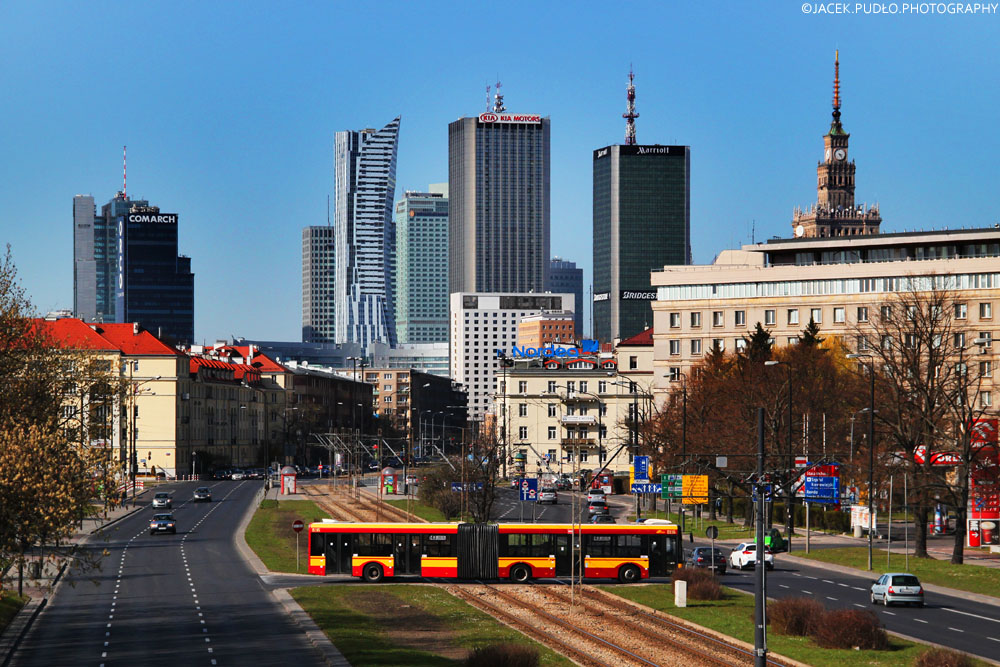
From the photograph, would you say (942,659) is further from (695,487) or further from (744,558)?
(695,487)

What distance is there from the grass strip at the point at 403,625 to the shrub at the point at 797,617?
9394 mm

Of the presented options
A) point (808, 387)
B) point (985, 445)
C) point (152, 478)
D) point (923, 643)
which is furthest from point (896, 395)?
point (152, 478)

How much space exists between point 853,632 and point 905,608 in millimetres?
13902

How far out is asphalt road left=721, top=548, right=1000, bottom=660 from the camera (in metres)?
47.5

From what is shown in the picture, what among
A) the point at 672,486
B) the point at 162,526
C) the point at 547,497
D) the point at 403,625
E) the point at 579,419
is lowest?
the point at 547,497

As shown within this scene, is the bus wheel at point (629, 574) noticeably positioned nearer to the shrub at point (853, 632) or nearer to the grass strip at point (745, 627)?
the grass strip at point (745, 627)

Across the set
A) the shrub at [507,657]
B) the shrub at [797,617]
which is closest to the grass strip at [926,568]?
the shrub at [797,617]

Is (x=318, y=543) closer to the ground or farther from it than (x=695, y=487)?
closer to the ground

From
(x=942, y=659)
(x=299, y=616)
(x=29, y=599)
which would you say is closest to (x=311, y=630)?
(x=299, y=616)

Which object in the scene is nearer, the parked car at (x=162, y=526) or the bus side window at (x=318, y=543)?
the bus side window at (x=318, y=543)

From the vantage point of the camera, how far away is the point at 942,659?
3828 cm

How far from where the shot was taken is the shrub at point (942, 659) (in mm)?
38094

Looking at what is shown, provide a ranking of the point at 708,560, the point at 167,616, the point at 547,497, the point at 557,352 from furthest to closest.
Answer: the point at 557,352 → the point at 547,497 → the point at 708,560 → the point at 167,616

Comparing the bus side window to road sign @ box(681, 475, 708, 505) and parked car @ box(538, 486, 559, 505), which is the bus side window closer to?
road sign @ box(681, 475, 708, 505)
